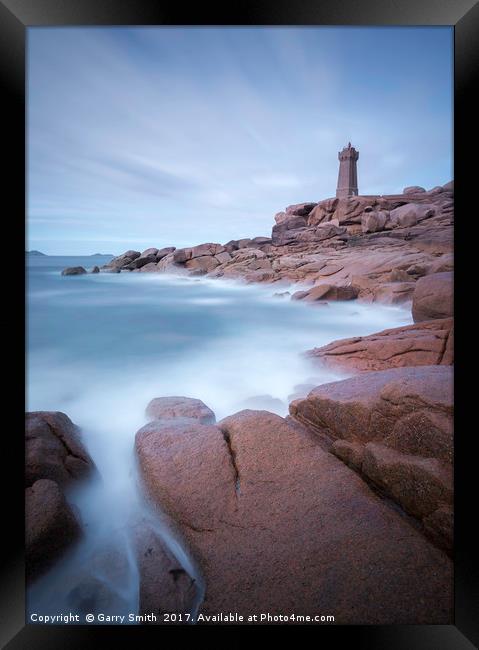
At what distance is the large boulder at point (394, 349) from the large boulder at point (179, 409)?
1.06 metres

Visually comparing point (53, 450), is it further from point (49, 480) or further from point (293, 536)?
point (293, 536)

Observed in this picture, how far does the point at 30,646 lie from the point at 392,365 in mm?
3176

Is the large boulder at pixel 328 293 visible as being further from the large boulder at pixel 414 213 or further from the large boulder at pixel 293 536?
the large boulder at pixel 293 536

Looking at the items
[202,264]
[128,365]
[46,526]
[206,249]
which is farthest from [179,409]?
[202,264]

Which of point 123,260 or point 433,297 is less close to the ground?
point 123,260

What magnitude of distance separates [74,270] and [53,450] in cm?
156

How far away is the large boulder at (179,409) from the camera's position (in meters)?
2.76

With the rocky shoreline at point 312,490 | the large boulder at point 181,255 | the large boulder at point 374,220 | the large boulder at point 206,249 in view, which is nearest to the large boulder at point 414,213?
the large boulder at point 374,220

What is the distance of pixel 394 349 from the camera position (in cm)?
301

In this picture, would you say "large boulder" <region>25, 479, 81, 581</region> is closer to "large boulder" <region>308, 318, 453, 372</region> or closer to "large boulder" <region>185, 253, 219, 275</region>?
"large boulder" <region>308, 318, 453, 372</region>

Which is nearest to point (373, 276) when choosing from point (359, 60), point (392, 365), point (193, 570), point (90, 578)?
point (392, 365)

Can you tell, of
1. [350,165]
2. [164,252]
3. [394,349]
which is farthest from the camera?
[164,252]

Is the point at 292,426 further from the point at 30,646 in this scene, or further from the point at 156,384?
the point at 30,646
